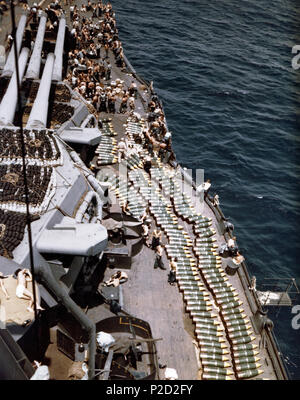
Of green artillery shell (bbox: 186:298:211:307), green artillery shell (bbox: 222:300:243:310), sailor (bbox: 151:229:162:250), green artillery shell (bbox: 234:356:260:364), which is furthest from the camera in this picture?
sailor (bbox: 151:229:162:250)

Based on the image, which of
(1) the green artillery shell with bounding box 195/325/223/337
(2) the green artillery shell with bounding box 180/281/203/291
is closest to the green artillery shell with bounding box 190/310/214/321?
(1) the green artillery shell with bounding box 195/325/223/337

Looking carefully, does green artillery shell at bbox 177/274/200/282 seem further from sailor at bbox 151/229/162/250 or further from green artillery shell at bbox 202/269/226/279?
sailor at bbox 151/229/162/250

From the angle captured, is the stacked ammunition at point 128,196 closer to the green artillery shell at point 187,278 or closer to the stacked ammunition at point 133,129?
the green artillery shell at point 187,278

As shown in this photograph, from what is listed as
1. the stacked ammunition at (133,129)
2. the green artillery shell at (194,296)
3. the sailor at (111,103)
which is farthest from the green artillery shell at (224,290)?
the sailor at (111,103)

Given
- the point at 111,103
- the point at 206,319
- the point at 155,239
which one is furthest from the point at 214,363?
the point at 111,103

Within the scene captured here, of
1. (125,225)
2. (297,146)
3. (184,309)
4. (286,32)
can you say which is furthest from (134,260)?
(286,32)

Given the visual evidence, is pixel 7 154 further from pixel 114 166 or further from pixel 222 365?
pixel 222 365

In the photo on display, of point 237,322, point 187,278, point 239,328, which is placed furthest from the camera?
point 187,278

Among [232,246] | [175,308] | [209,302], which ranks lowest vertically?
[175,308]

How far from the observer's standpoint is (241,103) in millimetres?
62250

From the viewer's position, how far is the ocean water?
39.2 meters

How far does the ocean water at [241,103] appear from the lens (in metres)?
39.2

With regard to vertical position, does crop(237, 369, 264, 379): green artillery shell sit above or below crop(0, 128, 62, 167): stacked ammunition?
below

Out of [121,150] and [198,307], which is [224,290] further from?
[121,150]
